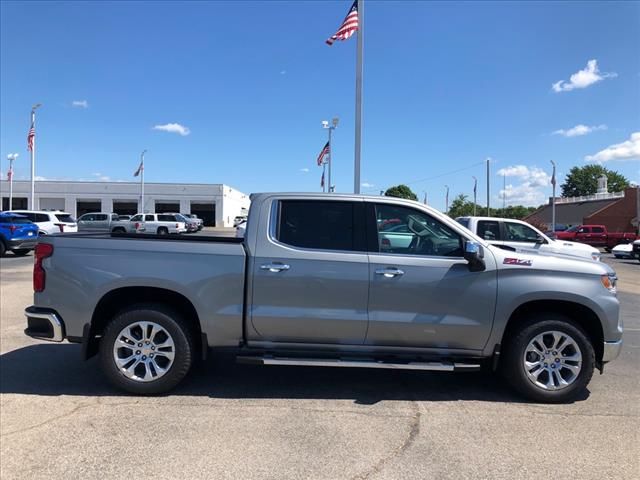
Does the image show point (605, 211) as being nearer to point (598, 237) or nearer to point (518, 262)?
point (598, 237)

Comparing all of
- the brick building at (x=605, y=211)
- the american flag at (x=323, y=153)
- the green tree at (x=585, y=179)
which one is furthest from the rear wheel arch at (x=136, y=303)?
the green tree at (x=585, y=179)

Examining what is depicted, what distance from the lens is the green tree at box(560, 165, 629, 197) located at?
114875mm

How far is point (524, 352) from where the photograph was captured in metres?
4.58

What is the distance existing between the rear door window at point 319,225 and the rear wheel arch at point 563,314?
5.24ft

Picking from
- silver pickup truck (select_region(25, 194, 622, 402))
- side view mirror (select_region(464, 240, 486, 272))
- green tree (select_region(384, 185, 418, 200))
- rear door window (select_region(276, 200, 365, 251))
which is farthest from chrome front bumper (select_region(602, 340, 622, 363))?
green tree (select_region(384, 185, 418, 200))

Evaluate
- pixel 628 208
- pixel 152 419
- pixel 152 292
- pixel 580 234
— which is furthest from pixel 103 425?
pixel 628 208

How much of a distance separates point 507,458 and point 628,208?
216 ft

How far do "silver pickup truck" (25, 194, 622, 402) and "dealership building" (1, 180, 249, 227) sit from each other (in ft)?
217

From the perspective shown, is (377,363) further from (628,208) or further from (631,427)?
(628,208)

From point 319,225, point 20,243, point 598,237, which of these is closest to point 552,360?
point 319,225

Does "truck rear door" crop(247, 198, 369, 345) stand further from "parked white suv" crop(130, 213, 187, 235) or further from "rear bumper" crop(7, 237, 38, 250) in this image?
"parked white suv" crop(130, 213, 187, 235)

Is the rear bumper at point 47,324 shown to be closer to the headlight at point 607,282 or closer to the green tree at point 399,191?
the headlight at point 607,282

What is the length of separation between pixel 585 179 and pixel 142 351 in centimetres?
13358

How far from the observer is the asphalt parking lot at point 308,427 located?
3.38 m
